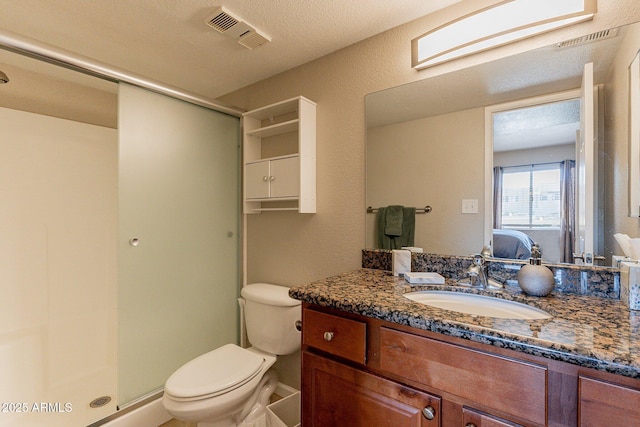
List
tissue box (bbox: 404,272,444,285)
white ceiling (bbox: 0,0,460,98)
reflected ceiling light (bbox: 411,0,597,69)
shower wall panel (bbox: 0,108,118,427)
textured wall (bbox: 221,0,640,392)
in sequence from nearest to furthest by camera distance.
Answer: reflected ceiling light (bbox: 411,0,597,69), tissue box (bbox: 404,272,444,285), white ceiling (bbox: 0,0,460,98), textured wall (bbox: 221,0,640,392), shower wall panel (bbox: 0,108,118,427)

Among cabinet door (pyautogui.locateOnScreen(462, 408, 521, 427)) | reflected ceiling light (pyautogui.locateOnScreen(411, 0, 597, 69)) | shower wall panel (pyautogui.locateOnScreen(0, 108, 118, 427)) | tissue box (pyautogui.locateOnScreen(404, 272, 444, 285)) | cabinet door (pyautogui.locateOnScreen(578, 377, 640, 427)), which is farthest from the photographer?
shower wall panel (pyautogui.locateOnScreen(0, 108, 118, 427))

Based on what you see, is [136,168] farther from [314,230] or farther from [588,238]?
[588,238]

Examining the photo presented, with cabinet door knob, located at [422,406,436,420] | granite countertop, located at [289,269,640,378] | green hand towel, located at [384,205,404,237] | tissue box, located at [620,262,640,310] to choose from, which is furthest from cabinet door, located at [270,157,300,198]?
tissue box, located at [620,262,640,310]

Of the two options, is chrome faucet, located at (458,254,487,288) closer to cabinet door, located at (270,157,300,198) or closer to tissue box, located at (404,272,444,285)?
tissue box, located at (404,272,444,285)

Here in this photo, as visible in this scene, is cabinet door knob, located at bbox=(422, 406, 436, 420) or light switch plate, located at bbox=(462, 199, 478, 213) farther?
light switch plate, located at bbox=(462, 199, 478, 213)

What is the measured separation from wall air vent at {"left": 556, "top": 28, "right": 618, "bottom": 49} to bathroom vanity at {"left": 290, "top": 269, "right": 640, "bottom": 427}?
2.96 feet

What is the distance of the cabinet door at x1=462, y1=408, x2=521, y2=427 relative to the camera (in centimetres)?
69

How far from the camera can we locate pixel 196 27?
4.84 ft

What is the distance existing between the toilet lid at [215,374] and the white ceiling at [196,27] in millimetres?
1669

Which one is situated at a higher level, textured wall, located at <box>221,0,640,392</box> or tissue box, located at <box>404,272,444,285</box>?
textured wall, located at <box>221,0,640,392</box>

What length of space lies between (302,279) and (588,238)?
4.53ft

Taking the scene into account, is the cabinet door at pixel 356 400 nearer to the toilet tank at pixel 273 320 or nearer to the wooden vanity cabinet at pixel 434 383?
the wooden vanity cabinet at pixel 434 383

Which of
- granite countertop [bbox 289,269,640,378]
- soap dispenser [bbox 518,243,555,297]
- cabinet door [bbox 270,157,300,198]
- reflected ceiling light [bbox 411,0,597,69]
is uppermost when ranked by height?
reflected ceiling light [bbox 411,0,597,69]

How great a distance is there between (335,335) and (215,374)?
0.76 metres
